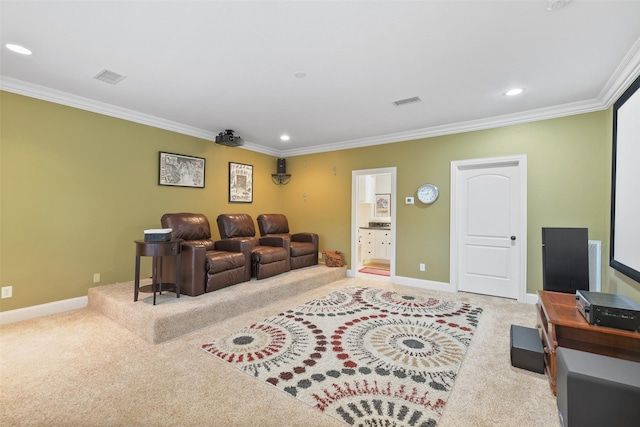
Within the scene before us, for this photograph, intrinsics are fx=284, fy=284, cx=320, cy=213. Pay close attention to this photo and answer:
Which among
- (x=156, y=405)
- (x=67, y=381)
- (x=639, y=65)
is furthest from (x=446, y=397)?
(x=639, y=65)

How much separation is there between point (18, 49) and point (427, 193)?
4.91 meters

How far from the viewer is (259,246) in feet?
15.4

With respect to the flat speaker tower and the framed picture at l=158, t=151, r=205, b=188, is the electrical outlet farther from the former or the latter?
the flat speaker tower

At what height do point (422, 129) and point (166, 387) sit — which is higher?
point (422, 129)

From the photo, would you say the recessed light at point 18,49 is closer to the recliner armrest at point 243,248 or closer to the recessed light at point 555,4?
the recliner armrest at point 243,248

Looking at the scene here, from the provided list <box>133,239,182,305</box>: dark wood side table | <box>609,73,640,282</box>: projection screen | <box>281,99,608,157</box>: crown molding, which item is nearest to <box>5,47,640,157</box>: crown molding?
<box>281,99,608,157</box>: crown molding

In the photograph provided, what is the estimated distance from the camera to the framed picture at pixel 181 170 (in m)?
4.24

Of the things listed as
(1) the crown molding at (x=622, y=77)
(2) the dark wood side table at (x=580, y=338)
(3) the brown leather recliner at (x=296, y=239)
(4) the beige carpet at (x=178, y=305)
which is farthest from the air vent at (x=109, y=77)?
(1) the crown molding at (x=622, y=77)

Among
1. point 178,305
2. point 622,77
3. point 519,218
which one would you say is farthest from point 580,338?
point 178,305

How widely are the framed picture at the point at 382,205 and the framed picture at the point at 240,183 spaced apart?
3317 mm

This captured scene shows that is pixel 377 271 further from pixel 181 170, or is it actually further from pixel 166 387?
pixel 166 387

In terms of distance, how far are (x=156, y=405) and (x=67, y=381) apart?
0.81 meters

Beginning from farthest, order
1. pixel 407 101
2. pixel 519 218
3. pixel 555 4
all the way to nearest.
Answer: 1. pixel 519 218
2. pixel 407 101
3. pixel 555 4

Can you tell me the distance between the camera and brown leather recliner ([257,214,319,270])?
16.0 ft
